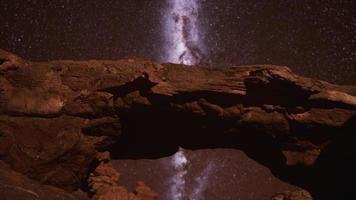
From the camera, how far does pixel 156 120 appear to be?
19.0 ft

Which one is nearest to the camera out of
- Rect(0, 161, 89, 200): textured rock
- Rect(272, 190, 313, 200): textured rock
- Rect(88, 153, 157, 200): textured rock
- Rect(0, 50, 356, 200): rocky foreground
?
Rect(0, 161, 89, 200): textured rock

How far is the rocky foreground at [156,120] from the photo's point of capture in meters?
5.01

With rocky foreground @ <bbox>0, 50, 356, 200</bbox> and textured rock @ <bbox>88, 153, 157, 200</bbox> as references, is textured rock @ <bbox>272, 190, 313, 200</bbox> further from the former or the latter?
textured rock @ <bbox>88, 153, 157, 200</bbox>

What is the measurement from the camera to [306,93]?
5.61 m

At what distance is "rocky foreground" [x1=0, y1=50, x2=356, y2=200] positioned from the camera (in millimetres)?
5008

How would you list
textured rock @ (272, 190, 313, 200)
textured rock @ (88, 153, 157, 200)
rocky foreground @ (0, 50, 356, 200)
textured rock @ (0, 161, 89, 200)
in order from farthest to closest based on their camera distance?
textured rock @ (272, 190, 313, 200), textured rock @ (88, 153, 157, 200), rocky foreground @ (0, 50, 356, 200), textured rock @ (0, 161, 89, 200)

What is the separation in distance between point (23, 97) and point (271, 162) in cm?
371

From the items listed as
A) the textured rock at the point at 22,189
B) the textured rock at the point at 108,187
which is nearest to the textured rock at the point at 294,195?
the textured rock at the point at 108,187

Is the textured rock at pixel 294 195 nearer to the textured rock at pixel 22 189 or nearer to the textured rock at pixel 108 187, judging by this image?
the textured rock at pixel 108 187

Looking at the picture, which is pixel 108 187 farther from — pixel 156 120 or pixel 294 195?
pixel 294 195

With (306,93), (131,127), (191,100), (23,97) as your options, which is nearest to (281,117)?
(306,93)

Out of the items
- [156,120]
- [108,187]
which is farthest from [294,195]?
[108,187]

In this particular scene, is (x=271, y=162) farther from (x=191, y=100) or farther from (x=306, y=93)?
(x=191, y=100)

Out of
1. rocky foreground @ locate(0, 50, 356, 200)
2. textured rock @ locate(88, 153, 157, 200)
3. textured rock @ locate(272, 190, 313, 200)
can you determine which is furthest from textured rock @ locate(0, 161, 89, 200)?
textured rock @ locate(272, 190, 313, 200)
